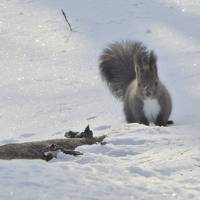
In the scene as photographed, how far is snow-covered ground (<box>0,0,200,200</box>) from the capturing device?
163 inches

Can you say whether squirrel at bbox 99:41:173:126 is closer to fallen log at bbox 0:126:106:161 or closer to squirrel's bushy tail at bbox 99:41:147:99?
squirrel's bushy tail at bbox 99:41:147:99

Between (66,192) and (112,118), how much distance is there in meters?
5.16

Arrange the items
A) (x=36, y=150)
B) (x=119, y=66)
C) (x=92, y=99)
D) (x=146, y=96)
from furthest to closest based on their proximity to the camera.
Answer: (x=92, y=99) → (x=119, y=66) → (x=146, y=96) → (x=36, y=150)

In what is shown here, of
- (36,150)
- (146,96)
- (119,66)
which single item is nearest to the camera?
(36,150)

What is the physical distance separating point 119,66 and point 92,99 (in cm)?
116

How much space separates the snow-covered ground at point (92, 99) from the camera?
414 cm

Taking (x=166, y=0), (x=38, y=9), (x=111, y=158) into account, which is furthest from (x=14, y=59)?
(x=111, y=158)

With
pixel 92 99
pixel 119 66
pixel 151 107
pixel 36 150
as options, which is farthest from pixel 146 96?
pixel 36 150

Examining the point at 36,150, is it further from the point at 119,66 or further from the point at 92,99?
the point at 92,99

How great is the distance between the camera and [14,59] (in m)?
12.6

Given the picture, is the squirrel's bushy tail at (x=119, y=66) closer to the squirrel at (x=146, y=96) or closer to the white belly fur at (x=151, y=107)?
the squirrel at (x=146, y=96)

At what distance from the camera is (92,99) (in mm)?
10086

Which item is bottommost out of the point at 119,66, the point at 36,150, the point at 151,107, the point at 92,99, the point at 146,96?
the point at 36,150

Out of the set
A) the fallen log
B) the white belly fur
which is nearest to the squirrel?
the white belly fur
